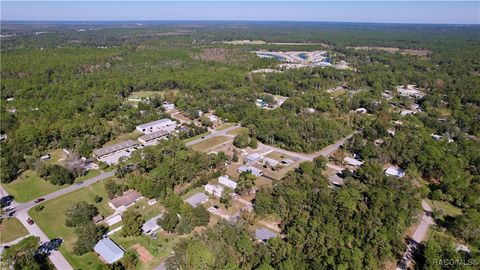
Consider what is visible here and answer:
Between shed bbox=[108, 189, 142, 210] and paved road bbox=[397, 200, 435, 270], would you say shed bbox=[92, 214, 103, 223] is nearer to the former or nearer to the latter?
shed bbox=[108, 189, 142, 210]

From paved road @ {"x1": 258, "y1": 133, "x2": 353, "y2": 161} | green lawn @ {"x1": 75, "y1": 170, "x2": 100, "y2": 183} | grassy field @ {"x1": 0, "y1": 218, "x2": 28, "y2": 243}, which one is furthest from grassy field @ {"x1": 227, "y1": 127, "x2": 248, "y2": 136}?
grassy field @ {"x1": 0, "y1": 218, "x2": 28, "y2": 243}

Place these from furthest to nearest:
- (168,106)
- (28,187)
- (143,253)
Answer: (168,106) < (28,187) < (143,253)

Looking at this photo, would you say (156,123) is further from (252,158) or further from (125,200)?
(125,200)

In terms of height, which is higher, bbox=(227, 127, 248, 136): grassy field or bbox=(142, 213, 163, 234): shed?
bbox=(142, 213, 163, 234): shed

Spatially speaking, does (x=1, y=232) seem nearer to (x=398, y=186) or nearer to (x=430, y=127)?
(x=398, y=186)

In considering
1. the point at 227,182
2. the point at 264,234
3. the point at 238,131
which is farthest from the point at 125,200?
the point at 238,131
